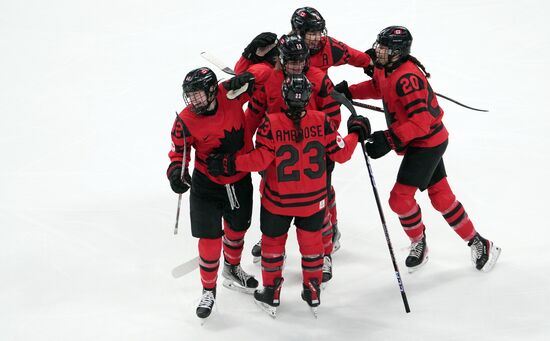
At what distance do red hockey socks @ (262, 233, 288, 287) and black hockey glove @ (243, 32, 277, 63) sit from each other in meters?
1.05

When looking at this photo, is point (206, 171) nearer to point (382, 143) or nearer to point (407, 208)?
point (382, 143)

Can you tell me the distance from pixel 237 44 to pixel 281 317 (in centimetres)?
465

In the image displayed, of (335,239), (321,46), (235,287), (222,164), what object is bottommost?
(235,287)

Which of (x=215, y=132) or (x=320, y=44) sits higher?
(x=320, y=44)

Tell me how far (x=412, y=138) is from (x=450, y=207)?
2.10 feet

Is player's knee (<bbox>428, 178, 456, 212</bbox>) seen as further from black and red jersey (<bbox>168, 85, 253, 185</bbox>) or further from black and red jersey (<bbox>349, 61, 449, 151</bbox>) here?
black and red jersey (<bbox>168, 85, 253, 185</bbox>)

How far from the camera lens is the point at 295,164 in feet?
12.0

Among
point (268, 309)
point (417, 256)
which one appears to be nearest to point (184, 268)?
point (268, 309)

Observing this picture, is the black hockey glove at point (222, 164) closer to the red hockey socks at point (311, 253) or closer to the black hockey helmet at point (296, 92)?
the black hockey helmet at point (296, 92)

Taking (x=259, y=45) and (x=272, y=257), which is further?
(x=259, y=45)

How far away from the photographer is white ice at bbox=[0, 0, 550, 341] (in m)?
4.03

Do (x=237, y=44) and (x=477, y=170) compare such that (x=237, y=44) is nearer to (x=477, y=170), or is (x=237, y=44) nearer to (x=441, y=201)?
(x=477, y=170)

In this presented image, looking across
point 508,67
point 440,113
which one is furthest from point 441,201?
point 508,67

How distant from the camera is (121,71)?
764cm
